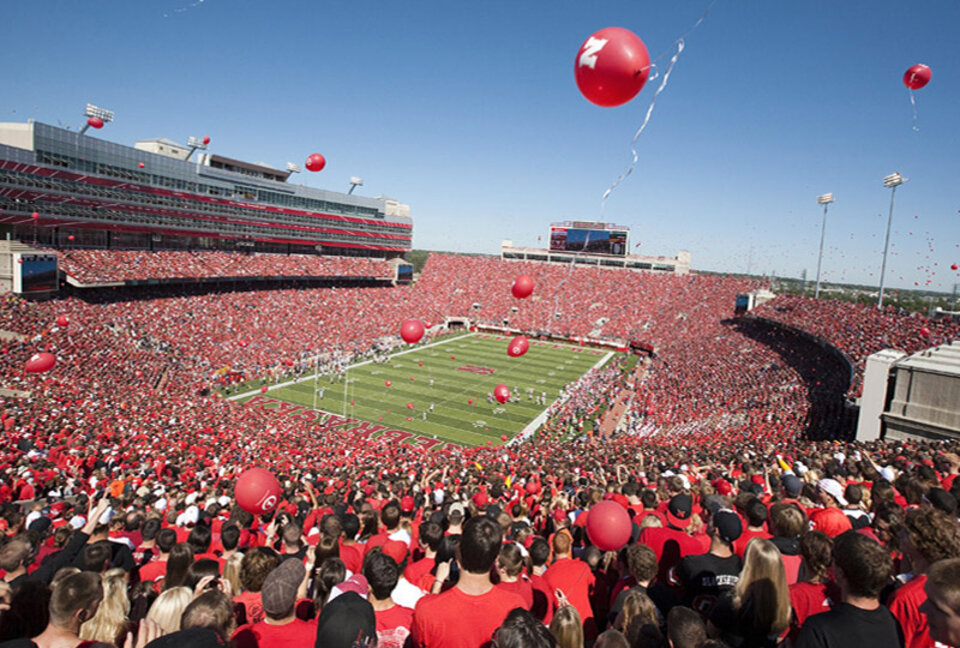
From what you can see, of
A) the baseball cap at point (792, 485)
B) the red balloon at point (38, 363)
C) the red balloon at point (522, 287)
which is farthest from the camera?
the red balloon at point (38, 363)

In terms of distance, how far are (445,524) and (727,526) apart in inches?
137

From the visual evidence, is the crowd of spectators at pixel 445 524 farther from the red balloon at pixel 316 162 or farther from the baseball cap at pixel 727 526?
the red balloon at pixel 316 162

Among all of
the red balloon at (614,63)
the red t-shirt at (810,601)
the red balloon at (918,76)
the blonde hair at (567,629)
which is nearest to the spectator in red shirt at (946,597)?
the red t-shirt at (810,601)

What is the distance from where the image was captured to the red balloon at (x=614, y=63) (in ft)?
17.1

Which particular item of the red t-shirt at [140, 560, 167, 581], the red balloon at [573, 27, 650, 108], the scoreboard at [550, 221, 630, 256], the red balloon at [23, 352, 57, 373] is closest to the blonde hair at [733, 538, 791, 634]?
the red balloon at [573, 27, 650, 108]

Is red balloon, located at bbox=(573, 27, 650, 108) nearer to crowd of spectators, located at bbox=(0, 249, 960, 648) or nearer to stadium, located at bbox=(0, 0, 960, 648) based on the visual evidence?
stadium, located at bbox=(0, 0, 960, 648)

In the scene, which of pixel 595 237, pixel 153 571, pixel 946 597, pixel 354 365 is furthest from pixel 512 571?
pixel 595 237

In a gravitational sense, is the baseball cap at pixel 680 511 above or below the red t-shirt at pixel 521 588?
below

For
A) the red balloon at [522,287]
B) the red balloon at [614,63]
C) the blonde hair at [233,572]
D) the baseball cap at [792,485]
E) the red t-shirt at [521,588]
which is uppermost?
the red balloon at [614,63]

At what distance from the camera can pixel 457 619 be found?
2816mm

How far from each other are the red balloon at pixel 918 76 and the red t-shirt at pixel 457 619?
1246cm

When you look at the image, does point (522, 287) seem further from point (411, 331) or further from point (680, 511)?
point (680, 511)

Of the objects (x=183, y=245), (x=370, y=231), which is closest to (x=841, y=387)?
(x=183, y=245)

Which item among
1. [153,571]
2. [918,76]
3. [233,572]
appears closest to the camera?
[233,572]
